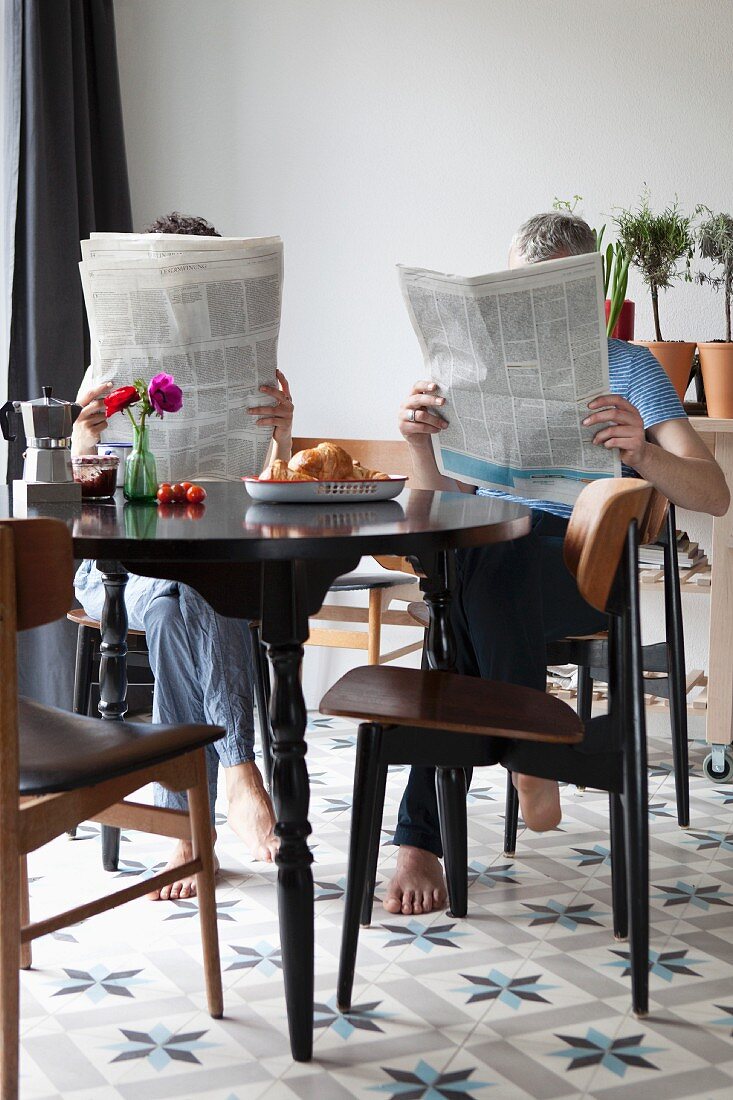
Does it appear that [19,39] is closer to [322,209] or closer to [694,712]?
[322,209]

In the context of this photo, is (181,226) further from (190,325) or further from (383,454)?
(383,454)

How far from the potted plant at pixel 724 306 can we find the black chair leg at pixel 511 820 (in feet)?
3.60

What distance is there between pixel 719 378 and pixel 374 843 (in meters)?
1.55

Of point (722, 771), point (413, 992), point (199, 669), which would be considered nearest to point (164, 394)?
point (199, 669)

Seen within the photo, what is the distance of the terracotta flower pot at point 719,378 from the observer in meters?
2.82

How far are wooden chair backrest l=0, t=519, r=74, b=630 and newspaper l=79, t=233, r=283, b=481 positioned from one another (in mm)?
764

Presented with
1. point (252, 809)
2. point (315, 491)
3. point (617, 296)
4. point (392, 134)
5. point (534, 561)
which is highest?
point (392, 134)

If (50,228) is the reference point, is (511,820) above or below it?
below

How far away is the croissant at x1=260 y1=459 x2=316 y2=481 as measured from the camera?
181cm

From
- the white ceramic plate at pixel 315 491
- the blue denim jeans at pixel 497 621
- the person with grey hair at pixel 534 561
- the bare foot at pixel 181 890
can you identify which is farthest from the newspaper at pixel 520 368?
the bare foot at pixel 181 890

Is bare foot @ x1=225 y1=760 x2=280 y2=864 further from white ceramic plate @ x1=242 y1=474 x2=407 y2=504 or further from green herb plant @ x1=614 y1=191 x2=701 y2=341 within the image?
green herb plant @ x1=614 y1=191 x2=701 y2=341

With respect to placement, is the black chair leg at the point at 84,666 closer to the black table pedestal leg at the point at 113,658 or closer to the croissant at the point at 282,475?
the black table pedestal leg at the point at 113,658

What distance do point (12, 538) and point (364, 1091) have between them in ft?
2.61

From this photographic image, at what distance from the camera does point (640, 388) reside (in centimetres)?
221
